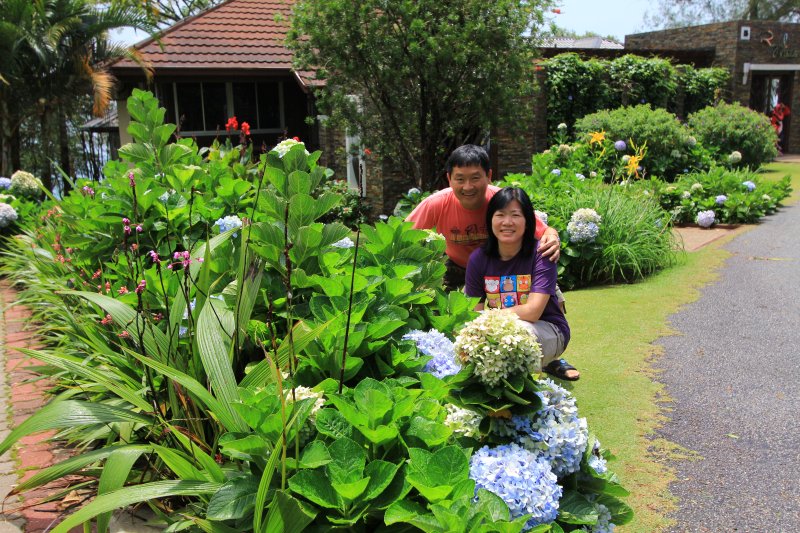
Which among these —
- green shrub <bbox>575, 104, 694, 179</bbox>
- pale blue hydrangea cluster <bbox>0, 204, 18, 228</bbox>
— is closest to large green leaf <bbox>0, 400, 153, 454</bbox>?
pale blue hydrangea cluster <bbox>0, 204, 18, 228</bbox>

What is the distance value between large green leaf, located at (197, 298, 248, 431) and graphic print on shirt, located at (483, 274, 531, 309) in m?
1.61

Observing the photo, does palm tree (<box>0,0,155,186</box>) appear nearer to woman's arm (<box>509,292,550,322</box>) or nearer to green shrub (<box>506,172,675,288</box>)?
green shrub (<box>506,172,675,288</box>)

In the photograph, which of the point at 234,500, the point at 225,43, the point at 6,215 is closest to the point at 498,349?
the point at 234,500

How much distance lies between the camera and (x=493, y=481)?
1.74 meters

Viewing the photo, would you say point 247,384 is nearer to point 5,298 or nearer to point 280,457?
point 280,457

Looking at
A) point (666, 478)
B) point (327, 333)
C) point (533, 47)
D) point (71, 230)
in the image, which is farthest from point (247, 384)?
point (533, 47)

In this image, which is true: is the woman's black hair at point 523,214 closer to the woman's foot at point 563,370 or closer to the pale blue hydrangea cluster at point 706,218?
the woman's foot at point 563,370

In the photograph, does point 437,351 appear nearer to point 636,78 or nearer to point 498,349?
point 498,349

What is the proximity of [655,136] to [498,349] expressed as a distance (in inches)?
444

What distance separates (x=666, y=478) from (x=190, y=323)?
7.50ft

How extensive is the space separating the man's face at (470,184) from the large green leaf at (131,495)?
8.14 feet

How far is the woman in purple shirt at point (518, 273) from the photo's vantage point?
3.44 m

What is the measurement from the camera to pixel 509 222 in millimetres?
3420

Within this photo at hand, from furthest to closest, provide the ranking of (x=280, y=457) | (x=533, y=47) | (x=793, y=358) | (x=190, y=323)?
(x=533, y=47)
(x=793, y=358)
(x=190, y=323)
(x=280, y=457)
